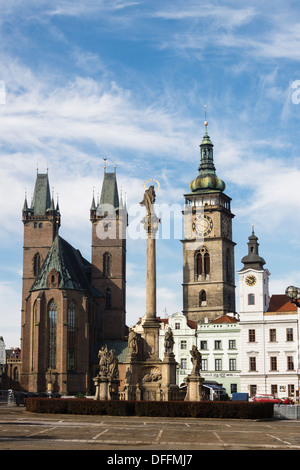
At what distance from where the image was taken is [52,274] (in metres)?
97.3

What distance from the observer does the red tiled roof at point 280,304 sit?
80.2 meters

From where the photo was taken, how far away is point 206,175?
11206 centimetres

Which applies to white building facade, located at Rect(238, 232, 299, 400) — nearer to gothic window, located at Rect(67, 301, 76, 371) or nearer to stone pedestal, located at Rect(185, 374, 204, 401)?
stone pedestal, located at Rect(185, 374, 204, 401)

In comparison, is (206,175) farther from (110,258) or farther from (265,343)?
(265,343)

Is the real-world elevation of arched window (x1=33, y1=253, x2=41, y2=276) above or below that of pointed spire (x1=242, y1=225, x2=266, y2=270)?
above

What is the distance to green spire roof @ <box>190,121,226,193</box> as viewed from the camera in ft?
364

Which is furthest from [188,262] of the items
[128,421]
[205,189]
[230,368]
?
[128,421]

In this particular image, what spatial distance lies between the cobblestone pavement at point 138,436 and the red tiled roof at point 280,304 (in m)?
45.1

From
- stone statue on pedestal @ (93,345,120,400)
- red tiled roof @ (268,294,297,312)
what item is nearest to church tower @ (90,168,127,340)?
red tiled roof @ (268,294,297,312)

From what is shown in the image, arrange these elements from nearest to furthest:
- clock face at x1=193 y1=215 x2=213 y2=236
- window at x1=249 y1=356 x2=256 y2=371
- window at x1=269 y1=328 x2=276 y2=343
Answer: window at x1=269 y1=328 x2=276 y2=343, window at x1=249 y1=356 x2=256 y2=371, clock face at x1=193 y1=215 x2=213 y2=236

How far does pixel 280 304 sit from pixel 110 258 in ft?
119

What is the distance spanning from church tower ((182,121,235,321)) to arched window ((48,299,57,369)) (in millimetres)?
20008

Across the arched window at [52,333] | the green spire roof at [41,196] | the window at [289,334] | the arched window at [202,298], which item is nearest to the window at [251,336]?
the window at [289,334]
